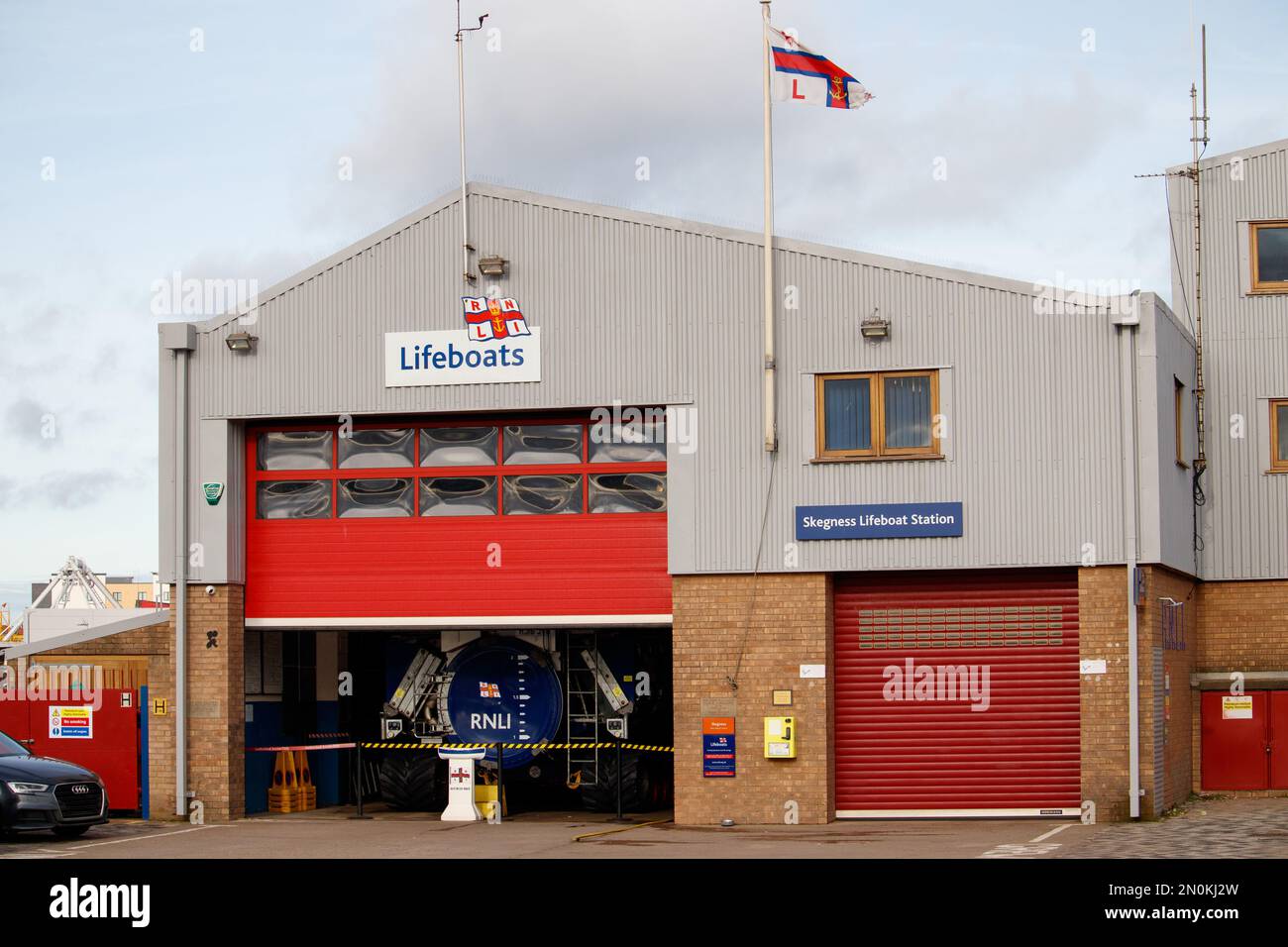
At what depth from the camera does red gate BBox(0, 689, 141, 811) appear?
2655 centimetres

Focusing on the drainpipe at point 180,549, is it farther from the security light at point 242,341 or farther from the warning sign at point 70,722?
the warning sign at point 70,722

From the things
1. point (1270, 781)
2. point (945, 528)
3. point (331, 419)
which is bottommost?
point (1270, 781)

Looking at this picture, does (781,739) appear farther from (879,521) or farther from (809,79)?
(809,79)

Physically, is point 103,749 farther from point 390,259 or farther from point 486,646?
point 390,259

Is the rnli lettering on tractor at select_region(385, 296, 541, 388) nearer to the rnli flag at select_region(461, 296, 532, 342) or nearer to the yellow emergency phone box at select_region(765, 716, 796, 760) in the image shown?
the rnli flag at select_region(461, 296, 532, 342)

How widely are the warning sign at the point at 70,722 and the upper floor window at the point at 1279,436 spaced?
19.1m

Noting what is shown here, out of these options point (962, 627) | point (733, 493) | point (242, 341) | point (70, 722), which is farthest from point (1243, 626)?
point (70, 722)

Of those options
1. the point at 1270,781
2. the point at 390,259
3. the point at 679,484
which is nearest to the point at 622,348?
the point at 679,484

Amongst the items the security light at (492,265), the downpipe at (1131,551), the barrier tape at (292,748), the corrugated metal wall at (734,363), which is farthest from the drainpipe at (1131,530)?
the barrier tape at (292,748)

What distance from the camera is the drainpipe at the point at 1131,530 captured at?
76.1ft

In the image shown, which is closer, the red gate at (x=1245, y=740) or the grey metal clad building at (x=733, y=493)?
the grey metal clad building at (x=733, y=493)

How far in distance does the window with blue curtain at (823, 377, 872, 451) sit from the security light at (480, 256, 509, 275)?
5.08 meters

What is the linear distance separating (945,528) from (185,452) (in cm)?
1156

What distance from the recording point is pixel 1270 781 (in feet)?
89.3
